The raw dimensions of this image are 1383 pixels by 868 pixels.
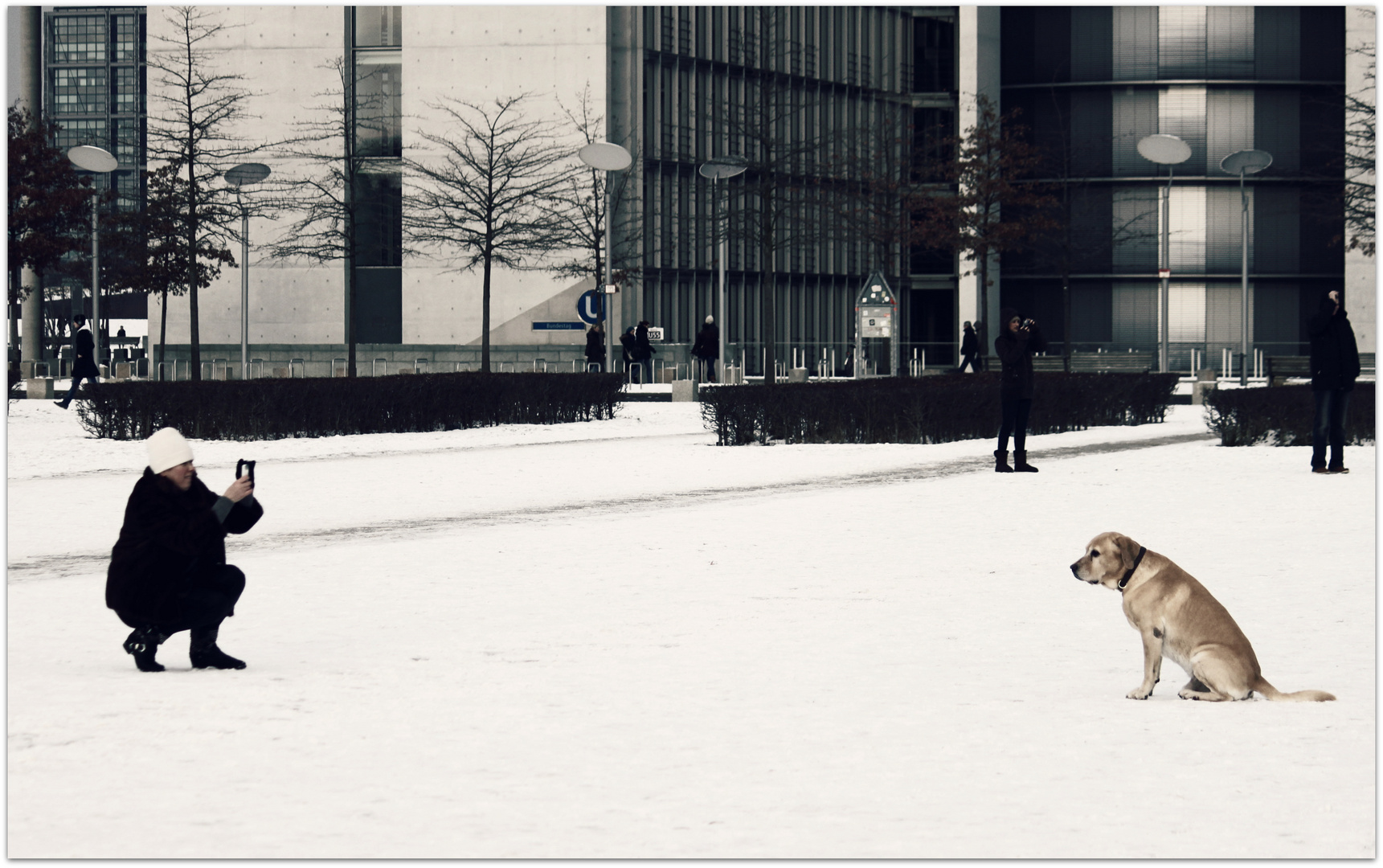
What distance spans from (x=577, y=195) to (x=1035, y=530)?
127 feet

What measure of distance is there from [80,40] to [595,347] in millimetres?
95451

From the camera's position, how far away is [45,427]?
28922 mm

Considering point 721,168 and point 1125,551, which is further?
point 721,168

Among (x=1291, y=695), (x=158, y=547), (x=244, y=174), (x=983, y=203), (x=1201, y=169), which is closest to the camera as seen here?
(x=1291, y=695)

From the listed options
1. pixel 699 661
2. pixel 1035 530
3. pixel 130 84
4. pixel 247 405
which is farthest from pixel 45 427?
pixel 130 84

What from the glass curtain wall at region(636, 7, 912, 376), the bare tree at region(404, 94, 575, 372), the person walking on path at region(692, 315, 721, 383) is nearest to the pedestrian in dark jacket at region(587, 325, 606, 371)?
the person walking on path at region(692, 315, 721, 383)

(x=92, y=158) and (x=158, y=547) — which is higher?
(x=92, y=158)

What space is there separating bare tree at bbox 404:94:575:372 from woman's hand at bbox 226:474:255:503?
4045 centimetres

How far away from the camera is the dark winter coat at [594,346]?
150ft

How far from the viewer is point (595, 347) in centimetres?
4578

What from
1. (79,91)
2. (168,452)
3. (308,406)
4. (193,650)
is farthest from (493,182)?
(79,91)

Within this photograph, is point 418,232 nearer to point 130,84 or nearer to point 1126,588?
point 1126,588

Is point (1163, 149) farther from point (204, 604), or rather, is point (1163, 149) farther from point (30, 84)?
point (204, 604)

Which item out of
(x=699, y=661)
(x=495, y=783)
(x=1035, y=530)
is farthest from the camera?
(x=1035, y=530)
